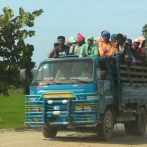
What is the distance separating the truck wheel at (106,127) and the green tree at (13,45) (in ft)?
13.5

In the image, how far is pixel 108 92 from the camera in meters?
12.9

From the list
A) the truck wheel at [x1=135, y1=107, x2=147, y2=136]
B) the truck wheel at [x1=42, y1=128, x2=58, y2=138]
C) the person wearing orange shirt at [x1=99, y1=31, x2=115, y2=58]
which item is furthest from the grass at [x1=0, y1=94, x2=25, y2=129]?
the person wearing orange shirt at [x1=99, y1=31, x2=115, y2=58]

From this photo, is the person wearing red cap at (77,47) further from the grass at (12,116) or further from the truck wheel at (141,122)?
the grass at (12,116)

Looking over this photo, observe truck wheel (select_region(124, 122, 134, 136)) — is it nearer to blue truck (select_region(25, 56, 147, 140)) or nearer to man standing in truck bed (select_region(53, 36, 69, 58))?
blue truck (select_region(25, 56, 147, 140))

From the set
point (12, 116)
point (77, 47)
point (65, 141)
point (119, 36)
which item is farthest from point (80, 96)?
point (12, 116)

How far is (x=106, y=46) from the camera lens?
13.7 m

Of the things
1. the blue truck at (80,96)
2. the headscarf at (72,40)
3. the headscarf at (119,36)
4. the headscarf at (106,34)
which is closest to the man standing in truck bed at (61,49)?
the blue truck at (80,96)

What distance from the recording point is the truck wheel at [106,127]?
12540 mm

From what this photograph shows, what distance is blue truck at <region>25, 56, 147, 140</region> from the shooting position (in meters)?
12.2

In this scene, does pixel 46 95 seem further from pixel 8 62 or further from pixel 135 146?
pixel 8 62

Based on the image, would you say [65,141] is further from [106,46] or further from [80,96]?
[106,46]

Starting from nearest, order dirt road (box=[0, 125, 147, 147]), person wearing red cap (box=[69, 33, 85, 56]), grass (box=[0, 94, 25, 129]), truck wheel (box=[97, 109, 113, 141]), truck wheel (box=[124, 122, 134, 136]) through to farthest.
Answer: dirt road (box=[0, 125, 147, 147]) < truck wheel (box=[97, 109, 113, 141]) < person wearing red cap (box=[69, 33, 85, 56]) < truck wheel (box=[124, 122, 134, 136]) < grass (box=[0, 94, 25, 129])

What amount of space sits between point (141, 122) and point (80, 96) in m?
3.37

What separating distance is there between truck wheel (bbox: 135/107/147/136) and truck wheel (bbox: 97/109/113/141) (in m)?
1.83
